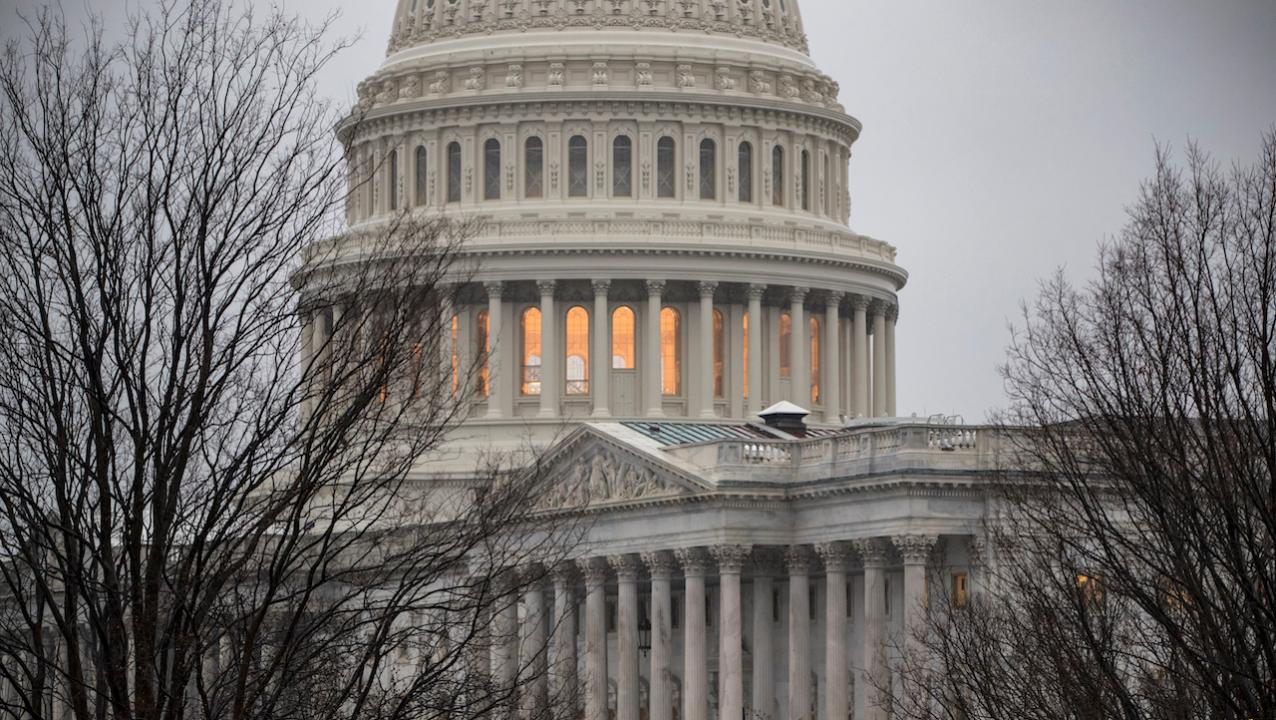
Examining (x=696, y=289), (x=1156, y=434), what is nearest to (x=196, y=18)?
(x=1156, y=434)

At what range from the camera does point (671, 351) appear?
539 ft

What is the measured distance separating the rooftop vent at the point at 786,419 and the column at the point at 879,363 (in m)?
33.0

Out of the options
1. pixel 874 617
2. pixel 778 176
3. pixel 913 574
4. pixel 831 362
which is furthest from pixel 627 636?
pixel 778 176

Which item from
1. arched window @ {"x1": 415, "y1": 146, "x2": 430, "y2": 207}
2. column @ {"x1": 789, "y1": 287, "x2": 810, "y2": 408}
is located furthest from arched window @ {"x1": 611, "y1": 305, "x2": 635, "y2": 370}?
arched window @ {"x1": 415, "y1": 146, "x2": 430, "y2": 207}

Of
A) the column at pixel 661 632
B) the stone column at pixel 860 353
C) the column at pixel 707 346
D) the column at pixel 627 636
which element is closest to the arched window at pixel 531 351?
the column at pixel 707 346

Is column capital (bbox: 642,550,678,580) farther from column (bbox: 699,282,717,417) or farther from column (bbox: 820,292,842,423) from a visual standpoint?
column (bbox: 820,292,842,423)

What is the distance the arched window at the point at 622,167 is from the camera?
540ft

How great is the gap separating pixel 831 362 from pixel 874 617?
179ft

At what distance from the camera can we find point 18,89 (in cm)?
4272

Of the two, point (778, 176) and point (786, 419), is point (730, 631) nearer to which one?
point (786, 419)

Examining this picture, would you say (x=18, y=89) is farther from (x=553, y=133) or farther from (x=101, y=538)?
(x=553, y=133)

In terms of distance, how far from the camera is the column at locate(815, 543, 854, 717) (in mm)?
114375

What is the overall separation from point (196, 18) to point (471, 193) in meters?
121

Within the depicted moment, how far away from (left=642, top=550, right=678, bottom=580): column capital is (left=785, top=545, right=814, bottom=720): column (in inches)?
225
